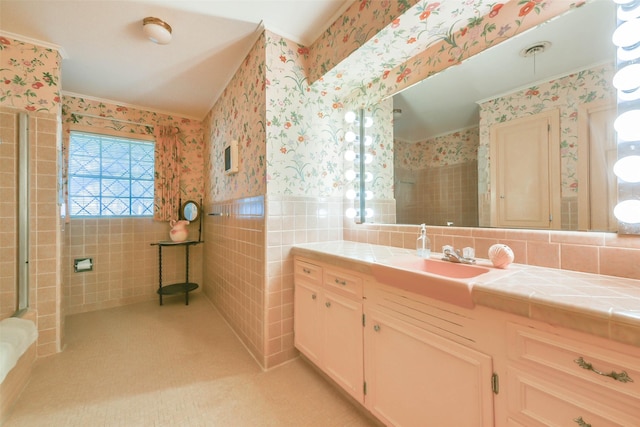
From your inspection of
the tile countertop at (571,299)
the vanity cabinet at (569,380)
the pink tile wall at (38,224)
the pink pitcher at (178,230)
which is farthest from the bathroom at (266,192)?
the pink pitcher at (178,230)

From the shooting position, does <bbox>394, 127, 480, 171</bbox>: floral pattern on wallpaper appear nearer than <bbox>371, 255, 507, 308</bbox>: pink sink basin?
No

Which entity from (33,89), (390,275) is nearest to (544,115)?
(390,275)

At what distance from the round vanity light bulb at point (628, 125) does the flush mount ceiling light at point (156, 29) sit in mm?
2597

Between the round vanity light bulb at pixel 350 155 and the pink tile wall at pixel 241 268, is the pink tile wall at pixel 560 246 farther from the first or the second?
the pink tile wall at pixel 241 268

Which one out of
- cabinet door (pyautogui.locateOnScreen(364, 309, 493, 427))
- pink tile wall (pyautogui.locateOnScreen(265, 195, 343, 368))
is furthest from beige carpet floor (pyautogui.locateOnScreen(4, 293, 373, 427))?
cabinet door (pyautogui.locateOnScreen(364, 309, 493, 427))

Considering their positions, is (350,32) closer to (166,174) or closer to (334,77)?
(334,77)

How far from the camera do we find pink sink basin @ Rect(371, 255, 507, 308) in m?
0.87

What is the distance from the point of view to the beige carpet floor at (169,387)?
1369 mm

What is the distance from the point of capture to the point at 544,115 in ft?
3.95

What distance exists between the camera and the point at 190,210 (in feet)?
11.2

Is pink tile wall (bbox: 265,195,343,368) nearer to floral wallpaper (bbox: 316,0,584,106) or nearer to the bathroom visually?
the bathroom

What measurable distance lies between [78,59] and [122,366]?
2.60 m

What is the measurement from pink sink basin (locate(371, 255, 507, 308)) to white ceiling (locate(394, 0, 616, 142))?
0.87 metres

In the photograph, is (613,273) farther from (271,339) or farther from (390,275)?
(271,339)
